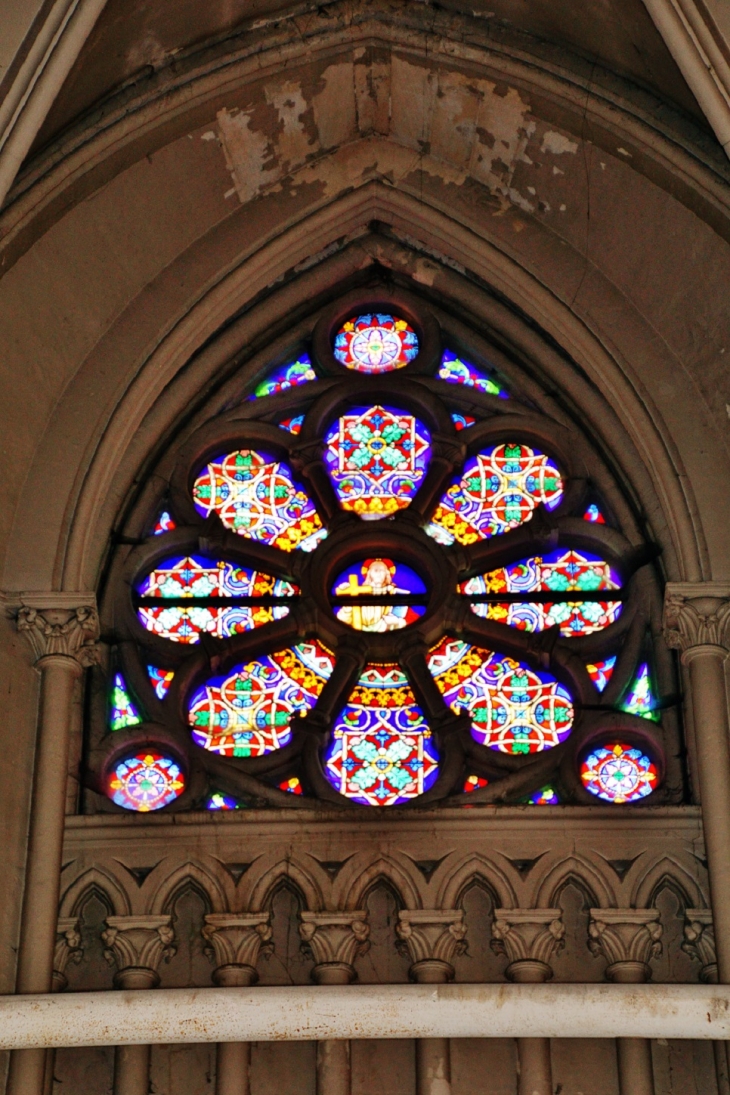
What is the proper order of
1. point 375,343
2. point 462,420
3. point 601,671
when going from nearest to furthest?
point 601,671 < point 462,420 < point 375,343

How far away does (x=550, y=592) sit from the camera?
1130 centimetres

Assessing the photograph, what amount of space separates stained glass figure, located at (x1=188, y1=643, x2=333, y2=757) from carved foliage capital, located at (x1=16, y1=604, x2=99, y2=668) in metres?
0.76

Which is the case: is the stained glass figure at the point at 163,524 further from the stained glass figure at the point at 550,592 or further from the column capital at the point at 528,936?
the column capital at the point at 528,936

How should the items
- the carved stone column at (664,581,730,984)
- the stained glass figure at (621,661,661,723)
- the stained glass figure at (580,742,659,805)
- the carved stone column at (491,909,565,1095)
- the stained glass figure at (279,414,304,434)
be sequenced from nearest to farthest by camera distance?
the carved stone column at (664,581,730,984)
the carved stone column at (491,909,565,1095)
the stained glass figure at (580,742,659,805)
the stained glass figure at (621,661,661,723)
the stained glass figure at (279,414,304,434)

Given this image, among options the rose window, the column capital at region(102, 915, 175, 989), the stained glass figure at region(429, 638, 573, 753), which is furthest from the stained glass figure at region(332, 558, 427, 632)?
the column capital at region(102, 915, 175, 989)

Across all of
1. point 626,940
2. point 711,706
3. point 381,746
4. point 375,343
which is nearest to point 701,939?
point 626,940

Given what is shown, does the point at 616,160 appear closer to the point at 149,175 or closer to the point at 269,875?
the point at 149,175

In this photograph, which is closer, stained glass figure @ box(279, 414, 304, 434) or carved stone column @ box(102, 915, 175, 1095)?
carved stone column @ box(102, 915, 175, 1095)

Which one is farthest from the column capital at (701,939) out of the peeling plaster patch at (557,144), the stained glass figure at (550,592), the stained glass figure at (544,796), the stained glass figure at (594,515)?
the peeling plaster patch at (557,144)

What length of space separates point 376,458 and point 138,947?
10.1ft

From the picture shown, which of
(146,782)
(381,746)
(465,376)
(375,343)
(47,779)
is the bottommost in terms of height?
(47,779)

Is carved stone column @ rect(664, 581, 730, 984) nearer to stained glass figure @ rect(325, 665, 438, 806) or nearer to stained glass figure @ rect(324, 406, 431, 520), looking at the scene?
stained glass figure @ rect(325, 665, 438, 806)

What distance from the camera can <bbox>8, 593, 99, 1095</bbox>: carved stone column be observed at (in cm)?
952

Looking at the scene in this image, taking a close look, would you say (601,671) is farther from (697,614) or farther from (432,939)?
(432,939)
